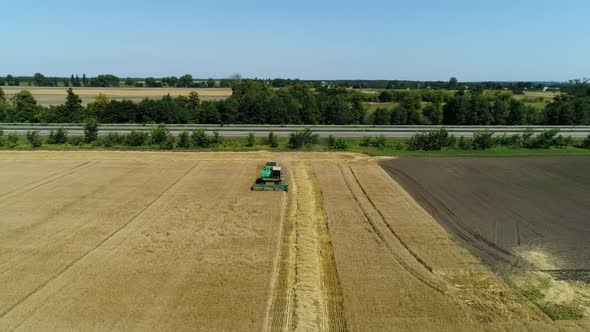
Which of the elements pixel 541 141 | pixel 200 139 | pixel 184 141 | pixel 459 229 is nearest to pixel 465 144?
pixel 541 141

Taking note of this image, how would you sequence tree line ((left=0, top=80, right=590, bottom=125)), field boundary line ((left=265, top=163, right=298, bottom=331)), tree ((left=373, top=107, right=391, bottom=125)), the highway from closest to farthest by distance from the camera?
field boundary line ((left=265, top=163, right=298, bottom=331)) → the highway → tree line ((left=0, top=80, right=590, bottom=125)) → tree ((left=373, top=107, right=391, bottom=125))

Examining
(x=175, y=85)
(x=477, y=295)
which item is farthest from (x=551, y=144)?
(x=175, y=85)

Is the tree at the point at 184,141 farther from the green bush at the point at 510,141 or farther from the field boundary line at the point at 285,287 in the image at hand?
the green bush at the point at 510,141

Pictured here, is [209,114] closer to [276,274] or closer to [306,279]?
[276,274]

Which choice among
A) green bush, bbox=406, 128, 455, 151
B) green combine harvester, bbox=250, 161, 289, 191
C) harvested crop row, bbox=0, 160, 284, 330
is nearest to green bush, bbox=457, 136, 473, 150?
green bush, bbox=406, 128, 455, 151

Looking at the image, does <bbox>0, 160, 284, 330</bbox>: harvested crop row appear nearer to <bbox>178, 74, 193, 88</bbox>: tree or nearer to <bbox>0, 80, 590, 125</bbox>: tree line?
<bbox>0, 80, 590, 125</bbox>: tree line

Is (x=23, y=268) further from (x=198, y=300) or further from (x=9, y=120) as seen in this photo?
(x=9, y=120)
